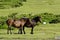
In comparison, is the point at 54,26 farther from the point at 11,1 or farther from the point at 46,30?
the point at 11,1

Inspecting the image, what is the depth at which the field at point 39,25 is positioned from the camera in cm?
2216

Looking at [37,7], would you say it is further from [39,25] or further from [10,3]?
[39,25]

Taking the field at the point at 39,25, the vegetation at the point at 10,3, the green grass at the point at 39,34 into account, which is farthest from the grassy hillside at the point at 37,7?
the green grass at the point at 39,34

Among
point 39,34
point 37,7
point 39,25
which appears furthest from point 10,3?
point 39,34

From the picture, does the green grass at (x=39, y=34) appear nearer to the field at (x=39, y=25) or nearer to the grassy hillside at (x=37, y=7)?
the field at (x=39, y=25)

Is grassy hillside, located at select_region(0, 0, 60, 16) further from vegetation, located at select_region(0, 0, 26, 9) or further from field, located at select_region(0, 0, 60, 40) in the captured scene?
vegetation, located at select_region(0, 0, 26, 9)

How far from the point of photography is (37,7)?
131ft

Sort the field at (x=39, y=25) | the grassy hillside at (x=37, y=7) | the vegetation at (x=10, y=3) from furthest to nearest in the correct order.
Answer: the vegetation at (x=10, y=3), the grassy hillside at (x=37, y=7), the field at (x=39, y=25)

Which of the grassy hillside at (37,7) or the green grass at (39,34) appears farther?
the grassy hillside at (37,7)

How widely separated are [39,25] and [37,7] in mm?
11737

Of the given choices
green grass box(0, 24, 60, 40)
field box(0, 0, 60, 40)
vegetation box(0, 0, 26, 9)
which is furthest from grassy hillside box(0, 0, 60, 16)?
green grass box(0, 24, 60, 40)

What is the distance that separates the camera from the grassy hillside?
37.4 metres

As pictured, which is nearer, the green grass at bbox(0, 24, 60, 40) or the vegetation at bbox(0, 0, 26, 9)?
the green grass at bbox(0, 24, 60, 40)

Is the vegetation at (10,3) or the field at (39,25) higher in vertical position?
the field at (39,25)
